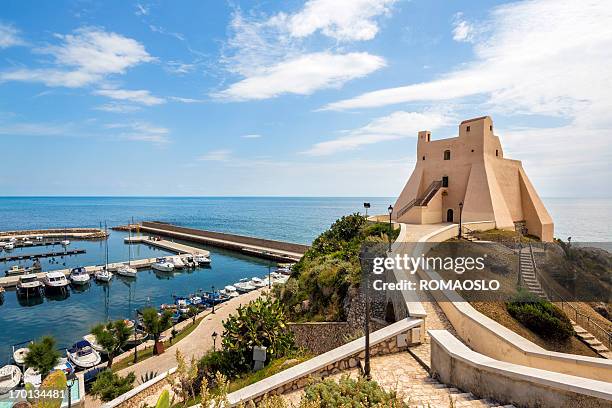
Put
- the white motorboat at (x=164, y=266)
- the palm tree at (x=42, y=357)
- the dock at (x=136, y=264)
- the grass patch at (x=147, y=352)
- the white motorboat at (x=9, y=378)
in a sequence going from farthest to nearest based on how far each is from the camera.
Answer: the white motorboat at (x=164, y=266)
the dock at (x=136, y=264)
the grass patch at (x=147, y=352)
the white motorboat at (x=9, y=378)
the palm tree at (x=42, y=357)

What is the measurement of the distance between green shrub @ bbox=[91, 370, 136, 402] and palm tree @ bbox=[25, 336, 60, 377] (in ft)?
12.6

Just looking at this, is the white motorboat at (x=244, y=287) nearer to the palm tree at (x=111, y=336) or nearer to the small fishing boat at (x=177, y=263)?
the small fishing boat at (x=177, y=263)

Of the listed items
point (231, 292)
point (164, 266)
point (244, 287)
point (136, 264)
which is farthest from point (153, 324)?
point (136, 264)

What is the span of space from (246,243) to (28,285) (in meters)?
29.5

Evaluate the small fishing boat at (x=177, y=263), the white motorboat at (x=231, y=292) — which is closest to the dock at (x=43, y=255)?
the small fishing boat at (x=177, y=263)

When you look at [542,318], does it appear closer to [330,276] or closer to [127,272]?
[330,276]

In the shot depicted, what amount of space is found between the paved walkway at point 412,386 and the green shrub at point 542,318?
4012 millimetres

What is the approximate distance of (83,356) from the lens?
19.1m

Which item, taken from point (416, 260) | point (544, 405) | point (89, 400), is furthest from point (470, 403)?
point (89, 400)

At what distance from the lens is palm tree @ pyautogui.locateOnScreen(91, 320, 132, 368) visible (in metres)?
17.5

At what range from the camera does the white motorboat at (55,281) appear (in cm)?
3388

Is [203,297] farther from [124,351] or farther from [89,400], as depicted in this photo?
[89,400]

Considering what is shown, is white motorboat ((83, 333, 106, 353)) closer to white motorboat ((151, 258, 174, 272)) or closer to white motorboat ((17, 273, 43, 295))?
white motorboat ((17, 273, 43, 295))

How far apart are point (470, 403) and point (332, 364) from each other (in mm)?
2665
